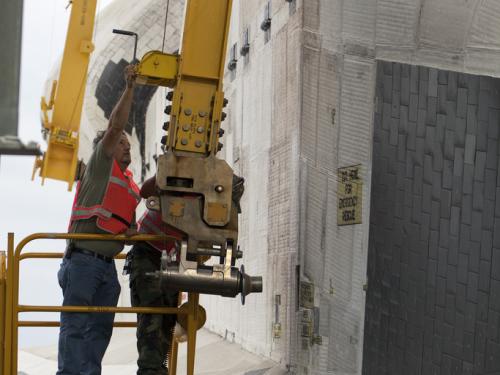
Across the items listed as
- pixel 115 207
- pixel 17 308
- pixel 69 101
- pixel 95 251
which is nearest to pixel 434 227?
pixel 115 207

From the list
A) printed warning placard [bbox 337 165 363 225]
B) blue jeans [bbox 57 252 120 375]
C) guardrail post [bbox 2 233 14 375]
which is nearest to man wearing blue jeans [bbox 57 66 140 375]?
blue jeans [bbox 57 252 120 375]

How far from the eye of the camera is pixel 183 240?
736 centimetres

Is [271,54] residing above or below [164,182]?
above

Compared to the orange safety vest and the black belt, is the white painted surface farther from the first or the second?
the black belt

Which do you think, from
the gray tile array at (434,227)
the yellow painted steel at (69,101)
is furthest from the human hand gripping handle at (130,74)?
the yellow painted steel at (69,101)

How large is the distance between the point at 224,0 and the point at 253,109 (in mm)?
2927

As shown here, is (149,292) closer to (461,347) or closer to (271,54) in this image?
(461,347)

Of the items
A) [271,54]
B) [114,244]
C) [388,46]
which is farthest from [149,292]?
[271,54]

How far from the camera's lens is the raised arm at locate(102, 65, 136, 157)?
23.5 ft

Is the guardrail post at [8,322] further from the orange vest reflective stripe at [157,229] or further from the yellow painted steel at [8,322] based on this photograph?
the orange vest reflective stripe at [157,229]

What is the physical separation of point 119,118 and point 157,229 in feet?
3.17

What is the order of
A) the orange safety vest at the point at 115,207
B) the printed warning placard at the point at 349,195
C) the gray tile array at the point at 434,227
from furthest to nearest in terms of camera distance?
the printed warning placard at the point at 349,195, the orange safety vest at the point at 115,207, the gray tile array at the point at 434,227

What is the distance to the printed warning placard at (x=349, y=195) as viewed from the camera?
26.2 feet

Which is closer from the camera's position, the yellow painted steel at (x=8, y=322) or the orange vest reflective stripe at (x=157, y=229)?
the yellow painted steel at (x=8, y=322)
